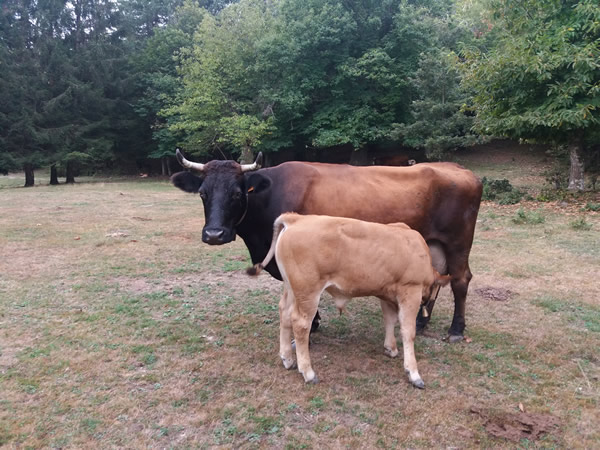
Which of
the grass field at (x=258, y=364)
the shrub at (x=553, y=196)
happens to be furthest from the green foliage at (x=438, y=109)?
the grass field at (x=258, y=364)

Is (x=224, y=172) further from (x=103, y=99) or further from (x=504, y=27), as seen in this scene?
(x=103, y=99)

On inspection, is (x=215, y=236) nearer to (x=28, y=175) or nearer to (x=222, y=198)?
(x=222, y=198)

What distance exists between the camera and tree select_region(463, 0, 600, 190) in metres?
12.4

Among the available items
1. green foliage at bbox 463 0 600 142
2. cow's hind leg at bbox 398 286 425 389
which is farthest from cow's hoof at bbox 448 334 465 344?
green foliage at bbox 463 0 600 142

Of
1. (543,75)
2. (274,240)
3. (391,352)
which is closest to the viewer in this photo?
(274,240)

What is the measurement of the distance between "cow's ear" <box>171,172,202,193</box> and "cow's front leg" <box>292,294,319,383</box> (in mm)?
1934

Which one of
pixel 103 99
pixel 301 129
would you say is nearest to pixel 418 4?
pixel 301 129

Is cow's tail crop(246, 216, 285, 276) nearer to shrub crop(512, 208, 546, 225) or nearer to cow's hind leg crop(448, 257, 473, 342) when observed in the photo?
cow's hind leg crop(448, 257, 473, 342)

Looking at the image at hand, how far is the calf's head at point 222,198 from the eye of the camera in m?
4.43

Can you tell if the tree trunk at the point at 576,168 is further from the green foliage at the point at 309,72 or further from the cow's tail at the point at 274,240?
the cow's tail at the point at 274,240

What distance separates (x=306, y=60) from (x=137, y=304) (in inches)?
904

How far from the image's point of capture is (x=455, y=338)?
16.2 ft

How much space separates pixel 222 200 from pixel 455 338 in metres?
3.04

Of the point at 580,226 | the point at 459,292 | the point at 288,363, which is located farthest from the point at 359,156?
the point at 288,363
